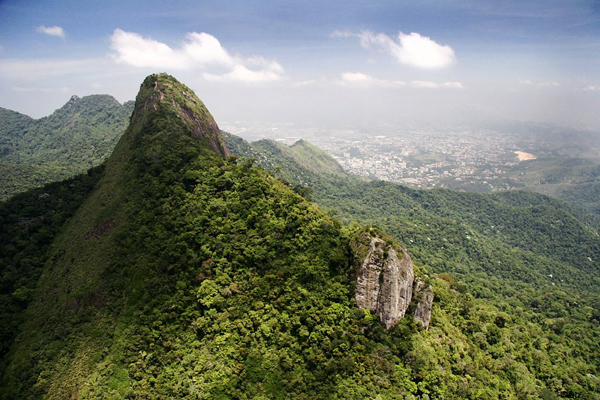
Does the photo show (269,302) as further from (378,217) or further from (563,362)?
(378,217)

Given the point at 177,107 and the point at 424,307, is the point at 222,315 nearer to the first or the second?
the point at 424,307

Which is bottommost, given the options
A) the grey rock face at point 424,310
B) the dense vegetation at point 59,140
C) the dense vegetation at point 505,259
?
the dense vegetation at point 505,259

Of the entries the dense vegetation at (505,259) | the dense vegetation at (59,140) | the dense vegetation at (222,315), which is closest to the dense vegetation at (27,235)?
the dense vegetation at (222,315)

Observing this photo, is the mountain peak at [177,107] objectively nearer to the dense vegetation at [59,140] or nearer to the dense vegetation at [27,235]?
the dense vegetation at [27,235]

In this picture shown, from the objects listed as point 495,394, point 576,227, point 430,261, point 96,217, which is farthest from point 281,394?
point 576,227

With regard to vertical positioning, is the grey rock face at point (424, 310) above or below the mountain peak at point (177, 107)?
below
